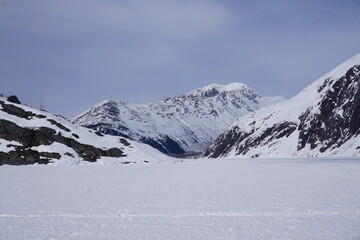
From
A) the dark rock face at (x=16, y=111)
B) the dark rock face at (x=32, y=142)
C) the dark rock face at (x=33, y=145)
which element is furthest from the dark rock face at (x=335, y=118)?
the dark rock face at (x=16, y=111)

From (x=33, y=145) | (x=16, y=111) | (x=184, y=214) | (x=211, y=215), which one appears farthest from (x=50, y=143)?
(x=211, y=215)

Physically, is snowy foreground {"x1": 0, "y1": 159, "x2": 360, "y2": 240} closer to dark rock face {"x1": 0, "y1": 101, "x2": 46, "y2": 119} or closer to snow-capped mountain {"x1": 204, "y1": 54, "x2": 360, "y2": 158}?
dark rock face {"x1": 0, "y1": 101, "x2": 46, "y2": 119}

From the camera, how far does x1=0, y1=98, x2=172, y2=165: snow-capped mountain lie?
58.4m

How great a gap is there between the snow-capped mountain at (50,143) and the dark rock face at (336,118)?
323 feet

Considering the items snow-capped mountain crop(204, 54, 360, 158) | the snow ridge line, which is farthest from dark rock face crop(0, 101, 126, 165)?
snow-capped mountain crop(204, 54, 360, 158)

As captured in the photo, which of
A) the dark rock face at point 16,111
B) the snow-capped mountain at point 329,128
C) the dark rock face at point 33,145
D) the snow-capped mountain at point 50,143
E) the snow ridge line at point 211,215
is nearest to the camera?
the snow ridge line at point 211,215

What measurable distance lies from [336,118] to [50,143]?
127495 mm

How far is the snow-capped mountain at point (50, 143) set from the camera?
58406 mm

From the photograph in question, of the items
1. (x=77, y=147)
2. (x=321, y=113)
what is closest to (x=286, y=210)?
(x=77, y=147)

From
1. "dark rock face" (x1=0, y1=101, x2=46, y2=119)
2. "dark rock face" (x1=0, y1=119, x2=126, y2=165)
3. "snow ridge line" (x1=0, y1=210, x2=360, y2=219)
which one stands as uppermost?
"dark rock face" (x1=0, y1=101, x2=46, y2=119)

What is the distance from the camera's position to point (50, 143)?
62344mm

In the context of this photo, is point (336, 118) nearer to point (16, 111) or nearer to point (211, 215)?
point (16, 111)

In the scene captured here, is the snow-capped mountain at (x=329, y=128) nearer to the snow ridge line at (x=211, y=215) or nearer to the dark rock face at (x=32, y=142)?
the dark rock face at (x=32, y=142)

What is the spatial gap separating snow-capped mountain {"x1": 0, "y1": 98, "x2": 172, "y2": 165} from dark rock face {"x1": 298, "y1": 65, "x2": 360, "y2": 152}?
323 ft
